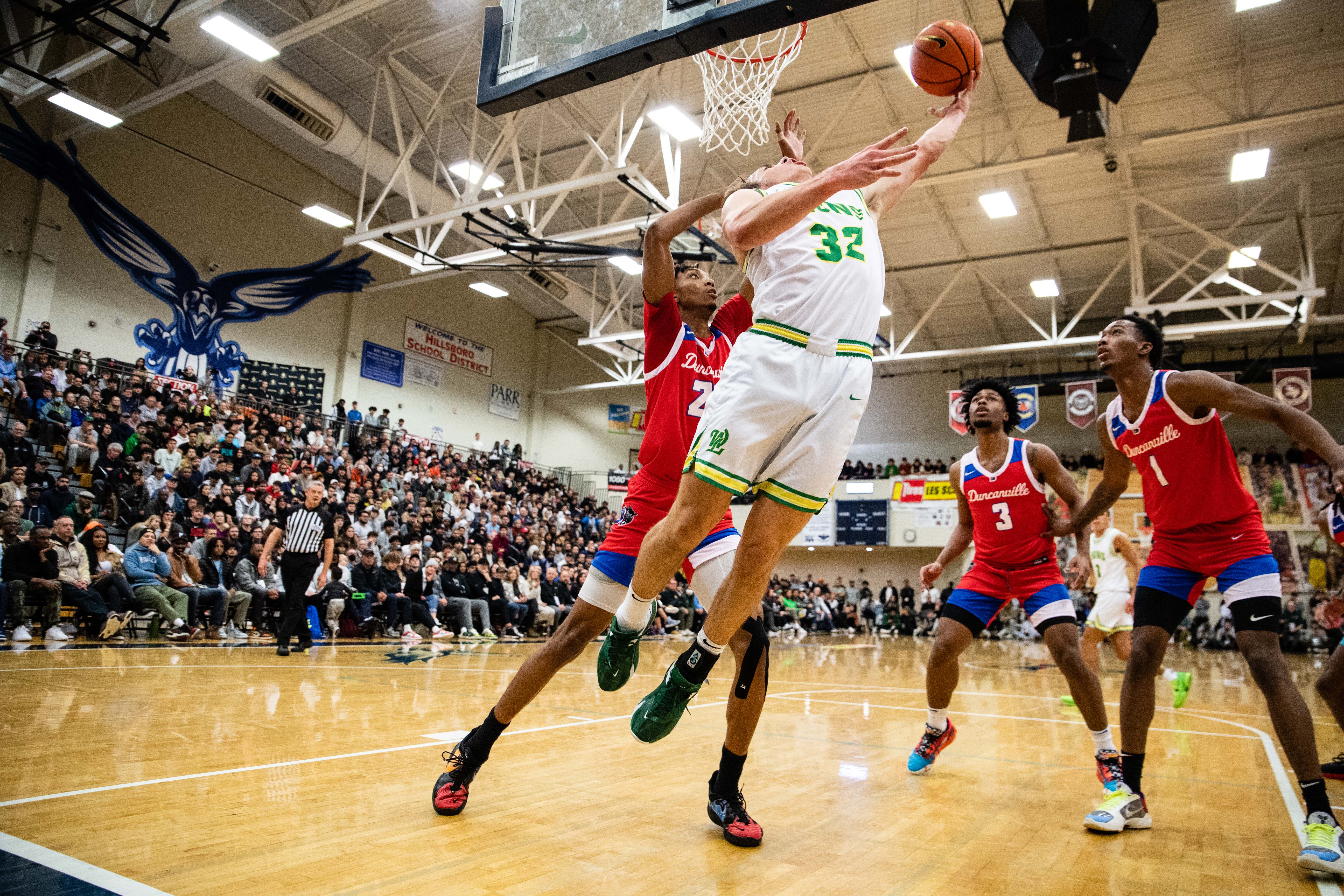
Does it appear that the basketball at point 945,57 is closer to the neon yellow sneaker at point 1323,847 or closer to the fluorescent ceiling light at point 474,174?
the neon yellow sneaker at point 1323,847

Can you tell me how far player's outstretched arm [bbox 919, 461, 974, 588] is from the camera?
452 centimetres

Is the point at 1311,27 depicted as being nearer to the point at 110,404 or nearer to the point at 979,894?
the point at 979,894

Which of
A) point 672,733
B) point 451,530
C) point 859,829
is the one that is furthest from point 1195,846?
point 451,530

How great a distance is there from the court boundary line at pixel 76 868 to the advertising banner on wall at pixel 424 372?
22442 millimetres

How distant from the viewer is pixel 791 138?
121 inches

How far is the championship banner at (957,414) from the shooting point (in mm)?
4695

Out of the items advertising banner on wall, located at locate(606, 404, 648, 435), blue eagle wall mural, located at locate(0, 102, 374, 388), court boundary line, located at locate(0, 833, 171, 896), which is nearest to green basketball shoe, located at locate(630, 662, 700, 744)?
court boundary line, located at locate(0, 833, 171, 896)

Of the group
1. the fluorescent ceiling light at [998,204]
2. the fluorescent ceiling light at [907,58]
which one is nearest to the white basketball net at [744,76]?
the fluorescent ceiling light at [907,58]

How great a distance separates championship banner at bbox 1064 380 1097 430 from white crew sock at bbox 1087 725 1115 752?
17.4m

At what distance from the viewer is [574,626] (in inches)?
119

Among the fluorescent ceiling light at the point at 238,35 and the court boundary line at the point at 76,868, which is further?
the fluorescent ceiling light at the point at 238,35

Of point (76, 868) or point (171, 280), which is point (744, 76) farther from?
point (171, 280)

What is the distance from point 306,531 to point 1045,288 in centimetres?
1850

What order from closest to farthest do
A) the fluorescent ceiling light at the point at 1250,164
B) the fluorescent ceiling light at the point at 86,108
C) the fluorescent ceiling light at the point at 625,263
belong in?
the fluorescent ceiling light at the point at 86,108 → the fluorescent ceiling light at the point at 1250,164 → the fluorescent ceiling light at the point at 625,263
